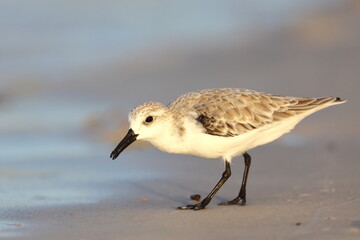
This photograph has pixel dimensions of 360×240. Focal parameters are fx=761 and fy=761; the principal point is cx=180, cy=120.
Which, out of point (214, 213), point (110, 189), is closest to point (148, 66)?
point (110, 189)

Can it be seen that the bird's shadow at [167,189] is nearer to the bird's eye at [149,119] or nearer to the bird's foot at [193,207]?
the bird's foot at [193,207]

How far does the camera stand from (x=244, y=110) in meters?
7.49

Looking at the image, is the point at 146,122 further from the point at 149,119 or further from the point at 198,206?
the point at 198,206

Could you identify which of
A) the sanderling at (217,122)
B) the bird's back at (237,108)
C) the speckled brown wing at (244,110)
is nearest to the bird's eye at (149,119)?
the sanderling at (217,122)

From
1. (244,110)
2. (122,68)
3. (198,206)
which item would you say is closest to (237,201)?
(198,206)

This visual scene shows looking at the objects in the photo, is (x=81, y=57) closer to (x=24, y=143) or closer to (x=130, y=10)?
(x=130, y=10)

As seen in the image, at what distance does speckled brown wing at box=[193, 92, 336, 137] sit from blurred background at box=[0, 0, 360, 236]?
1.51 meters

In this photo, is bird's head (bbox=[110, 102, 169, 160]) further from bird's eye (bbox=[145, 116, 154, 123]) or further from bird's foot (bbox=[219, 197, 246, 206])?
bird's foot (bbox=[219, 197, 246, 206])

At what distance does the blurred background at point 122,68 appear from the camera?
32.2ft

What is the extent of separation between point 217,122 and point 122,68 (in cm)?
871

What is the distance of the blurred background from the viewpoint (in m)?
9.81

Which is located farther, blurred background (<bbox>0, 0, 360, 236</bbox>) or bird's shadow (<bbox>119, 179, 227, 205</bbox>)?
blurred background (<bbox>0, 0, 360, 236</bbox>)

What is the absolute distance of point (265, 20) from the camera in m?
17.2

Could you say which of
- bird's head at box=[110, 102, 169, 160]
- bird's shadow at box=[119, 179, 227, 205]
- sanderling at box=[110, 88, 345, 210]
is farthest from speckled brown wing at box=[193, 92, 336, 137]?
bird's shadow at box=[119, 179, 227, 205]
